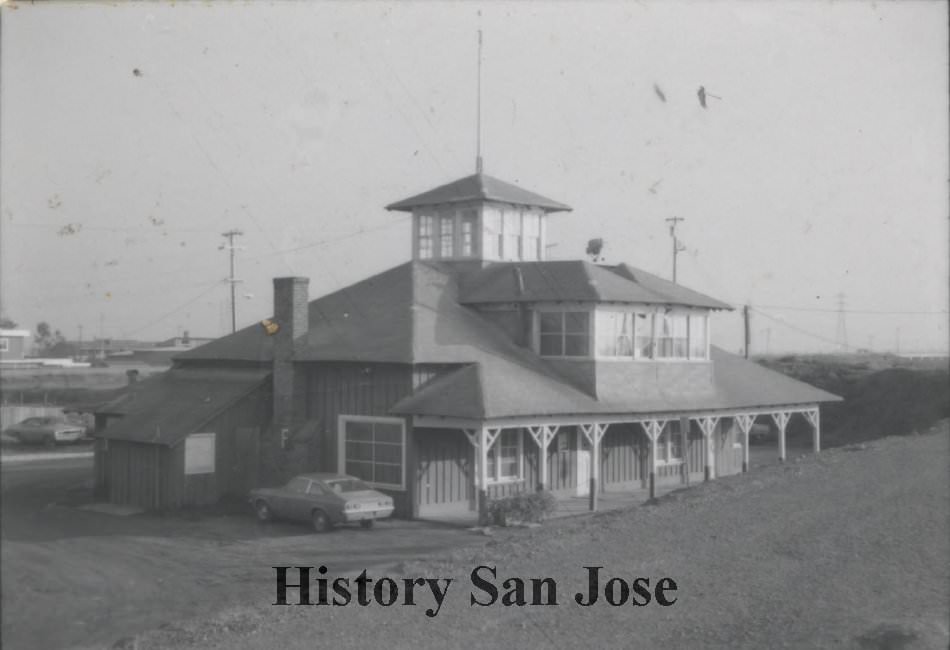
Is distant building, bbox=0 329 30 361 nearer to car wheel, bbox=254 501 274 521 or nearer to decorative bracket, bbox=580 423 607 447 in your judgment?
car wheel, bbox=254 501 274 521

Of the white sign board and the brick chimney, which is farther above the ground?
the brick chimney

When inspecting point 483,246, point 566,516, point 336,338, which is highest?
point 483,246

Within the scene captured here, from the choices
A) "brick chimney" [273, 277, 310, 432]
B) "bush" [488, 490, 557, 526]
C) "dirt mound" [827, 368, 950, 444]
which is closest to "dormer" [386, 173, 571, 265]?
"brick chimney" [273, 277, 310, 432]

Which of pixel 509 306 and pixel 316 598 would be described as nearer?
pixel 316 598

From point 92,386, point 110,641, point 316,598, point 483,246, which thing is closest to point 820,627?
point 316,598

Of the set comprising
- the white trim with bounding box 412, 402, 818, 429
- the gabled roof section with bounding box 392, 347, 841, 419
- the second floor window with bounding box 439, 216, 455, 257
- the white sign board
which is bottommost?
the white sign board

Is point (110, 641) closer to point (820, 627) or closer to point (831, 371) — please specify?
point (820, 627)

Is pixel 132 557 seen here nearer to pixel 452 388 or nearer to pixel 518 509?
pixel 518 509

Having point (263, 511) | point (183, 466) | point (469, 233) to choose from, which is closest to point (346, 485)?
point (263, 511)
